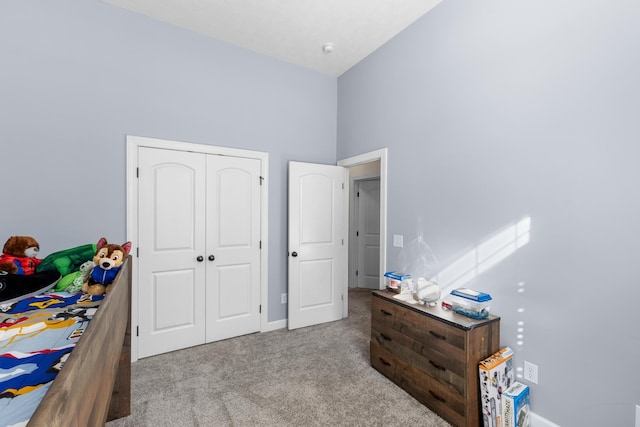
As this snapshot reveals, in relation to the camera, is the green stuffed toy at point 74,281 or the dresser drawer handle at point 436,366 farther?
the dresser drawer handle at point 436,366

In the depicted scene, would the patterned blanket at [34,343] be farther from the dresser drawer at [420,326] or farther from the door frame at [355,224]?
the door frame at [355,224]

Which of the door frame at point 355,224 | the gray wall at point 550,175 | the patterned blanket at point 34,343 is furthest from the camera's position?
the door frame at point 355,224

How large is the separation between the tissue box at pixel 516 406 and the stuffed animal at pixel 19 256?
2983mm

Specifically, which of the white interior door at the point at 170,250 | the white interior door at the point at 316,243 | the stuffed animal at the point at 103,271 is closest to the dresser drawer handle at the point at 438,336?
the white interior door at the point at 316,243

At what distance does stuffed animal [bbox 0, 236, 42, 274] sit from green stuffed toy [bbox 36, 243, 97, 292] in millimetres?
50

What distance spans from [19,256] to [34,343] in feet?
3.81

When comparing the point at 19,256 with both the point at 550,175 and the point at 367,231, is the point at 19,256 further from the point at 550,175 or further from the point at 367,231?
the point at 367,231

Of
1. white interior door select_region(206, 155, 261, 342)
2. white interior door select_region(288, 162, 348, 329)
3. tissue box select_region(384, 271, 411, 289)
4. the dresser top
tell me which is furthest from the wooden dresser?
white interior door select_region(206, 155, 261, 342)

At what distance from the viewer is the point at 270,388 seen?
2131 mm

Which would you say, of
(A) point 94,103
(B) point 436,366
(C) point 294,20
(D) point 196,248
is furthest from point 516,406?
(A) point 94,103

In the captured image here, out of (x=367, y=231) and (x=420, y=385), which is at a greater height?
(x=367, y=231)

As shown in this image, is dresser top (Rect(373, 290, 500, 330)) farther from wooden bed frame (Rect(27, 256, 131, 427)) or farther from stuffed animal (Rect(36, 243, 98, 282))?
stuffed animal (Rect(36, 243, 98, 282))

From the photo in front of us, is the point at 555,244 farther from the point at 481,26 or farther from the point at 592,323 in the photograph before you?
the point at 481,26

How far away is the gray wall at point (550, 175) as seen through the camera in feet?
4.65
